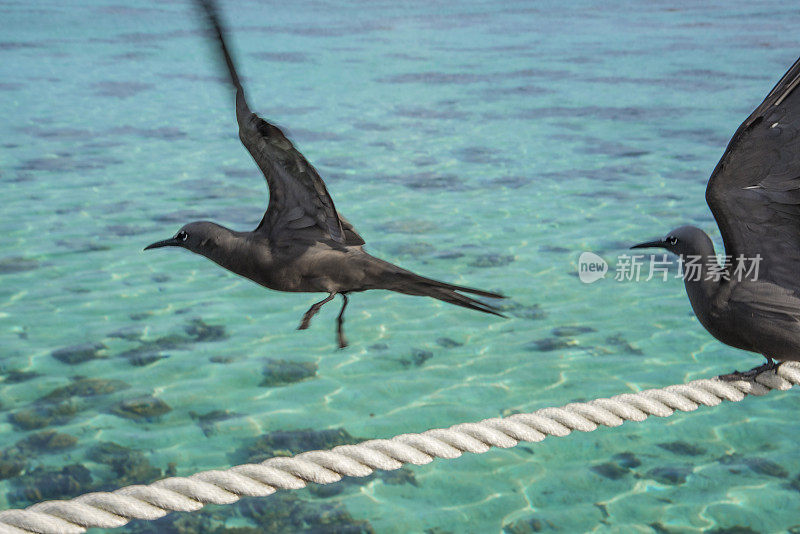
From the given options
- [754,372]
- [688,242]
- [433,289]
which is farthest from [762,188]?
[433,289]

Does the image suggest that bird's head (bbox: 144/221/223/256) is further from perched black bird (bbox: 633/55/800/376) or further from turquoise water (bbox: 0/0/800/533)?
perched black bird (bbox: 633/55/800/376)

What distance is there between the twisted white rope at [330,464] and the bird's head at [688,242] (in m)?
0.48

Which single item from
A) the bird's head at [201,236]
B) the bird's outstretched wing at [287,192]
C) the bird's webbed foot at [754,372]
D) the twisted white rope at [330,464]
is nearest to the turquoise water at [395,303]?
the bird's outstretched wing at [287,192]

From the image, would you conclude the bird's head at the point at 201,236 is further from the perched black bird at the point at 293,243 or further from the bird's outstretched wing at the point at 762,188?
the bird's outstretched wing at the point at 762,188

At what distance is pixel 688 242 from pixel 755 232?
0.19 metres

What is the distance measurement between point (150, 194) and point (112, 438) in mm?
5341

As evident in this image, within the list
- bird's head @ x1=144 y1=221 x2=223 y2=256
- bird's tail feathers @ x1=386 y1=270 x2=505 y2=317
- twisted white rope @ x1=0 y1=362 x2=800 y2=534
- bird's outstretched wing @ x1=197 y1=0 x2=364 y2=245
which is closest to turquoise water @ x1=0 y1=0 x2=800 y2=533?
bird's outstretched wing @ x1=197 y1=0 x2=364 y2=245

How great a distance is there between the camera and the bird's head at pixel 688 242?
275 cm

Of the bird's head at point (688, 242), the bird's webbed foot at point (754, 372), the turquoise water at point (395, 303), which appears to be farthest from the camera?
the turquoise water at point (395, 303)

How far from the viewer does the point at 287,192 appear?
75.2 inches

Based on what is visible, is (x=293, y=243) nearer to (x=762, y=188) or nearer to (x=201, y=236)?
(x=201, y=236)

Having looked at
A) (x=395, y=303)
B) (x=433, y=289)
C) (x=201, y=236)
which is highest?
(x=201, y=236)

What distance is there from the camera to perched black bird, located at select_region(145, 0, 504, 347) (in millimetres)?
1814

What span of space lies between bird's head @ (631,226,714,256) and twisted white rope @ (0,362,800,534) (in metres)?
0.48
